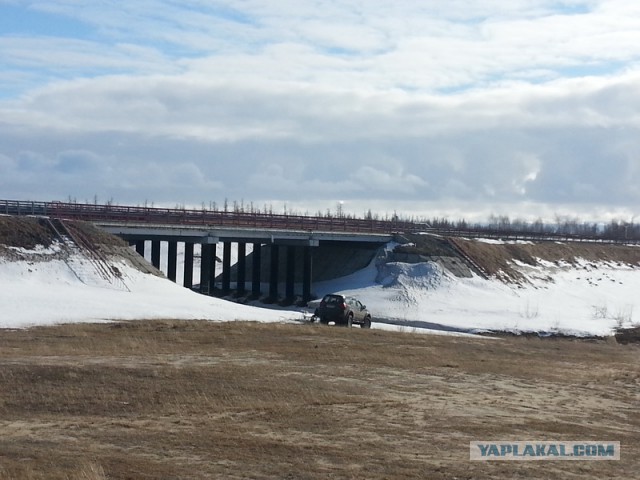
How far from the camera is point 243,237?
60.8 m

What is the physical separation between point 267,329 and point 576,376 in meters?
13.3

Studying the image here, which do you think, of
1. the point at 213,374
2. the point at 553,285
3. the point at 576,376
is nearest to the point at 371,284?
the point at 553,285

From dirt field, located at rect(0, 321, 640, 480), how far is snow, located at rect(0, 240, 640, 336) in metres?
8.61

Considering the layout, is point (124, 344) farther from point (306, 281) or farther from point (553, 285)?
point (553, 285)

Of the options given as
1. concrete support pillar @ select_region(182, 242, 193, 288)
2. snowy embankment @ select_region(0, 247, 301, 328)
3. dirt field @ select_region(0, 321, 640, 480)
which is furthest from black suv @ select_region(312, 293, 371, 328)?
concrete support pillar @ select_region(182, 242, 193, 288)

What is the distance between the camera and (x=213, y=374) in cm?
2172

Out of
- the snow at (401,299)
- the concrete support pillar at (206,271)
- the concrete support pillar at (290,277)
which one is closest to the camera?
the snow at (401,299)

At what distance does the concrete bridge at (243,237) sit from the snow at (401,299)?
3078 mm

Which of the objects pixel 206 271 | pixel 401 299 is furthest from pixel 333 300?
pixel 206 271

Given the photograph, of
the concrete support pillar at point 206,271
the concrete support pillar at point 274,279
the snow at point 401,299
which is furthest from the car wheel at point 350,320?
the concrete support pillar at point 274,279

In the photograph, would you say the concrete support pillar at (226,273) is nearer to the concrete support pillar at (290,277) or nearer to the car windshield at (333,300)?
the concrete support pillar at (290,277)

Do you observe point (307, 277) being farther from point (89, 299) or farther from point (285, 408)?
point (285, 408)

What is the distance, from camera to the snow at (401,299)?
A: 39.1 meters

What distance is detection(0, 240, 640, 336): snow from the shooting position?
39062mm
